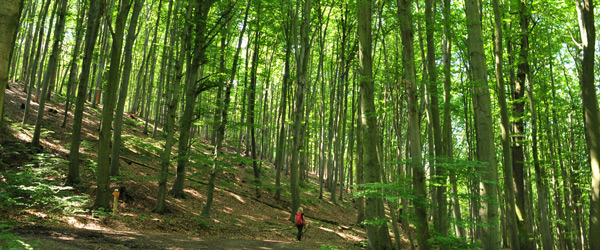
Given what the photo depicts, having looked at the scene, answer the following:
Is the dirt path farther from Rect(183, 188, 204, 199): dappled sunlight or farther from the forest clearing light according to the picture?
the forest clearing light

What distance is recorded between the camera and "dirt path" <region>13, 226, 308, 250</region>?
219 inches

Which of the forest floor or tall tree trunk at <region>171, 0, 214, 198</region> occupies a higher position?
tall tree trunk at <region>171, 0, 214, 198</region>

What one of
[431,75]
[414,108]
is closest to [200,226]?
[414,108]

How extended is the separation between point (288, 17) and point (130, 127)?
12232mm

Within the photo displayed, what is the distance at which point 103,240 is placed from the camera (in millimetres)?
6414

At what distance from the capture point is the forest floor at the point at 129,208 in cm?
Result: 690

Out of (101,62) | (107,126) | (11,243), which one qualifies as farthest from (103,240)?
(101,62)

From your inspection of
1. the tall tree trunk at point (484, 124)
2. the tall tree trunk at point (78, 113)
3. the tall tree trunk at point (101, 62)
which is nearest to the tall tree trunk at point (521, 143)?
the tall tree trunk at point (484, 124)

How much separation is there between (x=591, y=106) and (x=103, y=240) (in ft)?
34.8

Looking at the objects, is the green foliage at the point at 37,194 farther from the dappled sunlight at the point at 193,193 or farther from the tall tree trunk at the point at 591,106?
the tall tree trunk at the point at 591,106

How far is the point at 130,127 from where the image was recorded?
20156 mm

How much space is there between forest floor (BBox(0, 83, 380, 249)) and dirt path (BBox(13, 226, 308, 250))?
17mm

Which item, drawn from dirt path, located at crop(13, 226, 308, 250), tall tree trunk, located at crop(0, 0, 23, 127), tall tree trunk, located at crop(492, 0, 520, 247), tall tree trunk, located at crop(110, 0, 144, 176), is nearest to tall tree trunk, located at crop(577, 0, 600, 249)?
tall tree trunk, located at crop(492, 0, 520, 247)

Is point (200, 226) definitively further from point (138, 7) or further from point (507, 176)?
point (507, 176)
